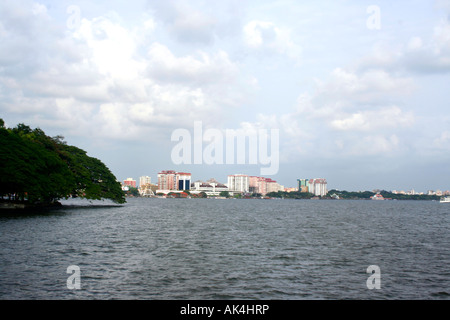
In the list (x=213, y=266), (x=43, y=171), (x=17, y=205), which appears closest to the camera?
(x=213, y=266)

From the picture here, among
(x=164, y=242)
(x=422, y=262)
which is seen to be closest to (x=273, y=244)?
(x=164, y=242)

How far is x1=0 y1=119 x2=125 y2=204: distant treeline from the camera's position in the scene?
57.3 m

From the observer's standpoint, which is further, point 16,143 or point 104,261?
point 16,143

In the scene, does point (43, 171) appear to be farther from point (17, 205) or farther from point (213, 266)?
point (213, 266)

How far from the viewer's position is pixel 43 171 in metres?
65.8

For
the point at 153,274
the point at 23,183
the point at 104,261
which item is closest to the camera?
the point at 153,274

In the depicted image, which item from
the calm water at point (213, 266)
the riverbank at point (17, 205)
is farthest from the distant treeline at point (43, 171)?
the calm water at point (213, 266)

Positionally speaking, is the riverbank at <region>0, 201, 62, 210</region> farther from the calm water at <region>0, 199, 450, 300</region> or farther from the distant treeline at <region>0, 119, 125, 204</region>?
the calm water at <region>0, 199, 450, 300</region>

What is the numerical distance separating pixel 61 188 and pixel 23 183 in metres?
13.9

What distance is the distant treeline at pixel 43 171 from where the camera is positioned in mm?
57281

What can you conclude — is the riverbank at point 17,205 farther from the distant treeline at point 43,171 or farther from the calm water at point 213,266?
the calm water at point 213,266

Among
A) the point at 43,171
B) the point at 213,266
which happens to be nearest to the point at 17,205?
the point at 43,171
